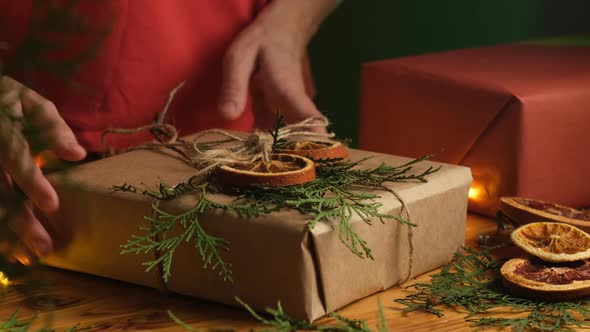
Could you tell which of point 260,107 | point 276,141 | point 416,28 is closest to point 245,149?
point 276,141

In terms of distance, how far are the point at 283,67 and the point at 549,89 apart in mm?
336

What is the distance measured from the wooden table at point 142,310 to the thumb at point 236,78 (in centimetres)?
30

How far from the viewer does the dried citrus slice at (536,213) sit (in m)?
0.86

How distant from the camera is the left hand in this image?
104cm

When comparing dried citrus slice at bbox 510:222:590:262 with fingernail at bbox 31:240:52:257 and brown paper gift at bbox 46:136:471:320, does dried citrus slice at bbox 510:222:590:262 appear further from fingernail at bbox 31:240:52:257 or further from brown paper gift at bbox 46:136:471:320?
fingernail at bbox 31:240:52:257

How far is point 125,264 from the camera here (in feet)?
2.64

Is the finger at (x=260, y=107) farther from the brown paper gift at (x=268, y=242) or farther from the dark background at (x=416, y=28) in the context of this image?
the dark background at (x=416, y=28)

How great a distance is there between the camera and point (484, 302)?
2.48 feet

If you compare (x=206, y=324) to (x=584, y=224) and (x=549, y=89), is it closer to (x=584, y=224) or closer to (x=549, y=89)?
(x=584, y=224)

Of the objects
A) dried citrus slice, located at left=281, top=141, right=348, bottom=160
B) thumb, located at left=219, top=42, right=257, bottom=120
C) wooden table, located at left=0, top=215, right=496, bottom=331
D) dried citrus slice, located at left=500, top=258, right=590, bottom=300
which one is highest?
thumb, located at left=219, top=42, right=257, bottom=120

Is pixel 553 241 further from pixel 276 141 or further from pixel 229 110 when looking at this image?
pixel 229 110

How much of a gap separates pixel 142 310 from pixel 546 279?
367mm

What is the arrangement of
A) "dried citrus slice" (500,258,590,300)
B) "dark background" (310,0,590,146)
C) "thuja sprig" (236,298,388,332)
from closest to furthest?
"thuja sprig" (236,298,388,332) → "dried citrus slice" (500,258,590,300) → "dark background" (310,0,590,146)

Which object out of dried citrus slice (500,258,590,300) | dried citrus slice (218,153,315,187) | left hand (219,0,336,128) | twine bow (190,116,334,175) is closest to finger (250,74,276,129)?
left hand (219,0,336,128)
